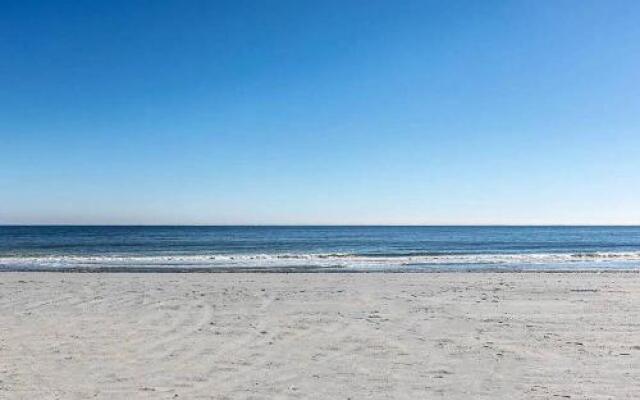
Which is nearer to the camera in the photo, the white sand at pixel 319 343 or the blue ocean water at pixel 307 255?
the white sand at pixel 319 343

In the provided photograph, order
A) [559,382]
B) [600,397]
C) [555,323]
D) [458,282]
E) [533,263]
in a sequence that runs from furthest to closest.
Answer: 1. [533,263]
2. [458,282]
3. [555,323]
4. [559,382]
5. [600,397]

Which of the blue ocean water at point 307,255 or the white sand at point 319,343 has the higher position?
the white sand at point 319,343

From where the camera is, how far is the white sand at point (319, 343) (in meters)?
6.84

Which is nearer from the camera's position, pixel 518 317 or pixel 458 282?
pixel 518 317

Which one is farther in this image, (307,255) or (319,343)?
(307,255)

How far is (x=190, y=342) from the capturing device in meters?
9.30

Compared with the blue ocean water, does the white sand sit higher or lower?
higher

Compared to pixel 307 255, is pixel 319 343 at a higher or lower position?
higher

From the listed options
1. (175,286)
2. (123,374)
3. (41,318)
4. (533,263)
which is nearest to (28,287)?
(175,286)

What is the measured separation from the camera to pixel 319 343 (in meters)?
9.28

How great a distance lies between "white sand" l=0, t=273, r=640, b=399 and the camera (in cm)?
684

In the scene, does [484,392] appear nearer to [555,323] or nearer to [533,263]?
[555,323]

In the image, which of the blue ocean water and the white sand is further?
the blue ocean water

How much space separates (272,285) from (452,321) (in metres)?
8.22
